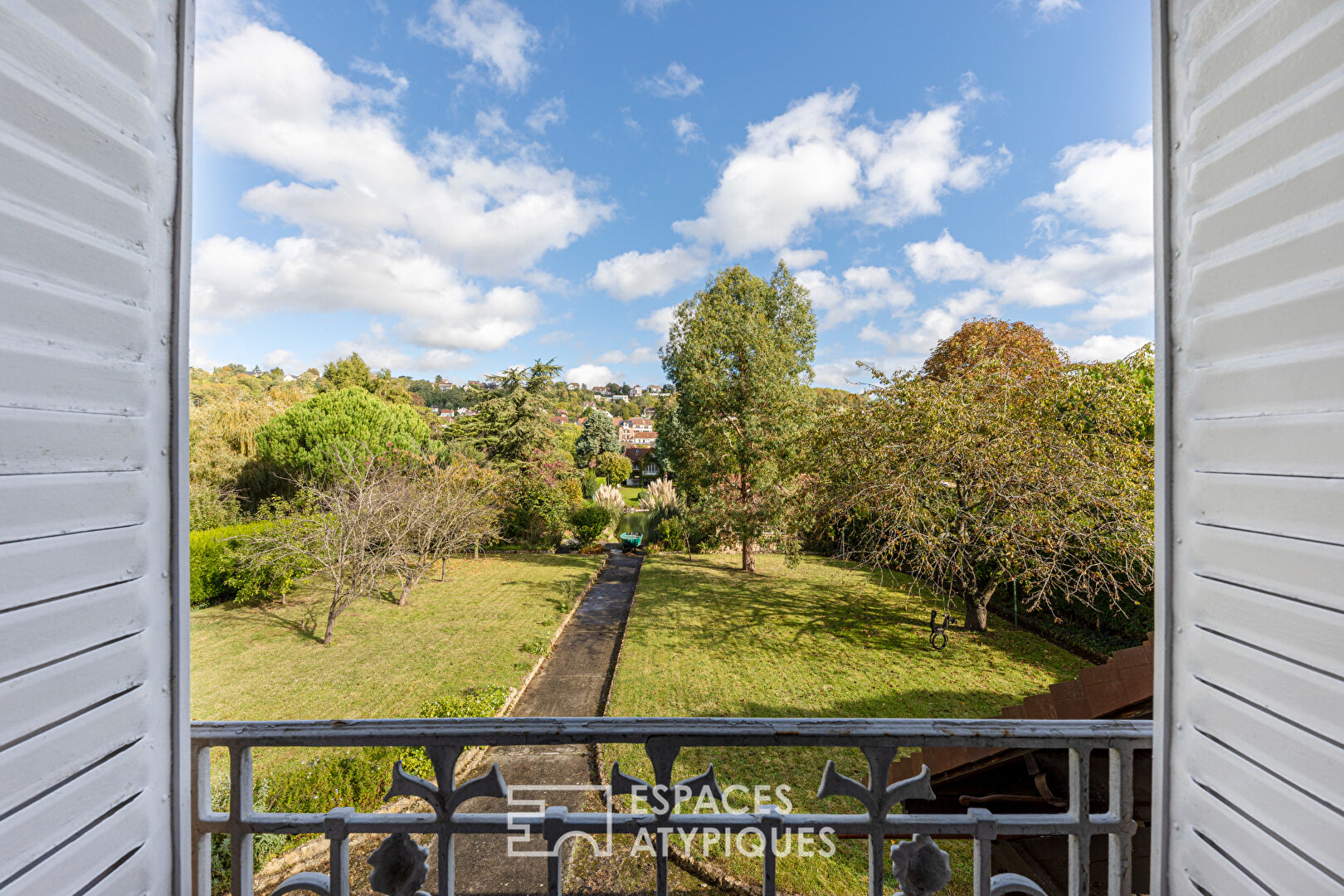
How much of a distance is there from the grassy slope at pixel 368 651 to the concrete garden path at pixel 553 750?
404 mm

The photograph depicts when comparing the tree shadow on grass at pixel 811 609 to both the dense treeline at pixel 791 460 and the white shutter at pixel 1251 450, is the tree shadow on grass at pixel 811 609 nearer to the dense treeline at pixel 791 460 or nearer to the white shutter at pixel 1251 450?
the dense treeline at pixel 791 460

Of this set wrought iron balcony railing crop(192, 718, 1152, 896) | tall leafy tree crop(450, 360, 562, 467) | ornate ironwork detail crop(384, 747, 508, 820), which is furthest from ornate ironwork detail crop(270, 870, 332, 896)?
tall leafy tree crop(450, 360, 562, 467)

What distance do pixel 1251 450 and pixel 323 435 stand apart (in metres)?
15.5

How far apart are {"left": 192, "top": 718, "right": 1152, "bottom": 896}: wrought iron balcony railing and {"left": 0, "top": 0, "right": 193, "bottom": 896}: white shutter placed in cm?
14

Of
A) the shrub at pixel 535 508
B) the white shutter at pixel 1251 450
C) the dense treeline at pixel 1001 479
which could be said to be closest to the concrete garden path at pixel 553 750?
the white shutter at pixel 1251 450

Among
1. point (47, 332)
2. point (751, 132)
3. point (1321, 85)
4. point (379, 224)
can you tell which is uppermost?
point (751, 132)

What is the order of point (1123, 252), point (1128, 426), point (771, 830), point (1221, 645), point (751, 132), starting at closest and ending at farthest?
point (1221, 645), point (771, 830), point (1123, 252), point (1128, 426), point (751, 132)

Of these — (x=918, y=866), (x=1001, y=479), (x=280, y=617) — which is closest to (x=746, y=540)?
(x=1001, y=479)

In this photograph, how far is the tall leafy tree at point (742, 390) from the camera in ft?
31.8

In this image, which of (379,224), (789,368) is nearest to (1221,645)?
(789,368)

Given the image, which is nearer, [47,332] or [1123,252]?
[47,332]

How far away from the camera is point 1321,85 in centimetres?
74

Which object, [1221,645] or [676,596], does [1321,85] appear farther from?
[676,596]

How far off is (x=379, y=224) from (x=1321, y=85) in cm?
1396
